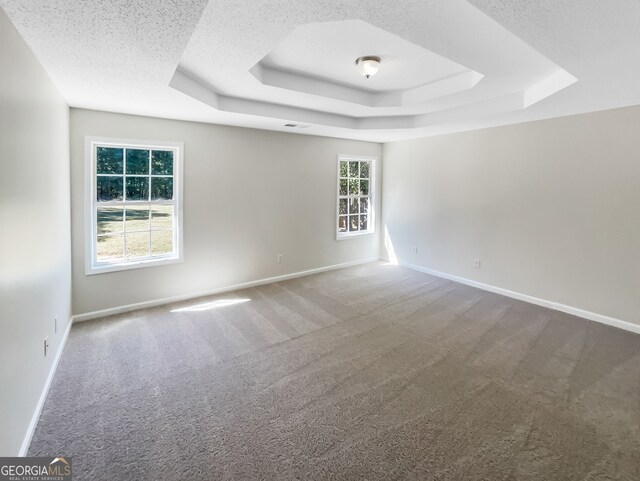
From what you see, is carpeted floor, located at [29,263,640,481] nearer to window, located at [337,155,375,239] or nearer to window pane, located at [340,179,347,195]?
window, located at [337,155,375,239]

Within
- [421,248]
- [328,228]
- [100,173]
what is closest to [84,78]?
[100,173]

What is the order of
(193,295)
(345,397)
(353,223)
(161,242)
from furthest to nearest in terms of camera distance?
(353,223) < (193,295) < (161,242) < (345,397)

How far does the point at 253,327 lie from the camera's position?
3480 mm

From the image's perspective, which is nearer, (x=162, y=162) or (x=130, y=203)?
(x=130, y=203)

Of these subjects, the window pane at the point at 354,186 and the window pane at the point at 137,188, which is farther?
the window pane at the point at 354,186

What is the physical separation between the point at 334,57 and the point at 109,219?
307 cm

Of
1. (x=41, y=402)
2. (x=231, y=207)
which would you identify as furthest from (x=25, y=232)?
(x=231, y=207)

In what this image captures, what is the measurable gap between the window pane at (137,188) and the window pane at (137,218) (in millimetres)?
122

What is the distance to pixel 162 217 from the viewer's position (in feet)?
13.6

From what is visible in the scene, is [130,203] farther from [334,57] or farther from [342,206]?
[342,206]

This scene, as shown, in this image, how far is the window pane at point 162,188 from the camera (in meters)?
4.04

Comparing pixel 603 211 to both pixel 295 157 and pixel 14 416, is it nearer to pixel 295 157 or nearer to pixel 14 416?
pixel 295 157

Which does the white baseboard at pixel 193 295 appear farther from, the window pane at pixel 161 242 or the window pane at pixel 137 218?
the window pane at pixel 137 218

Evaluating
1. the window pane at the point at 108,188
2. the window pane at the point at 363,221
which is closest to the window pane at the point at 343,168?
the window pane at the point at 363,221
